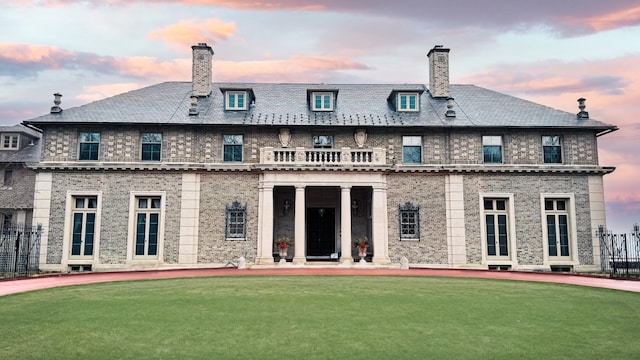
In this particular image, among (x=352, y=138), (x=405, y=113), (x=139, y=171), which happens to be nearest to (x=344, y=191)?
(x=352, y=138)

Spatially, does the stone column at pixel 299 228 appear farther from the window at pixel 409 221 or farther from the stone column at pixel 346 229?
the window at pixel 409 221

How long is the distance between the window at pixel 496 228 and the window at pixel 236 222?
42.5ft

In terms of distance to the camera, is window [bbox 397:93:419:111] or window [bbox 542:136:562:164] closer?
window [bbox 542:136:562:164]

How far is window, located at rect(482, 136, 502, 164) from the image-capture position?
25391mm

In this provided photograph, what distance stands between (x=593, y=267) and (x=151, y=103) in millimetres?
25780

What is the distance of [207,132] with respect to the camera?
25219 mm

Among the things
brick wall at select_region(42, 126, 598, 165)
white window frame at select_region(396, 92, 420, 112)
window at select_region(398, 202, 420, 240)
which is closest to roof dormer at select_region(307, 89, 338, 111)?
brick wall at select_region(42, 126, 598, 165)

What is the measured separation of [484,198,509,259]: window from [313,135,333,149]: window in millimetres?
9008

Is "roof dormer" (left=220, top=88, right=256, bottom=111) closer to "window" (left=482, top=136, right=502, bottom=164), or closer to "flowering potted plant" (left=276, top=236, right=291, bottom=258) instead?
"flowering potted plant" (left=276, top=236, right=291, bottom=258)

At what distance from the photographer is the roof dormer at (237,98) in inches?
1048

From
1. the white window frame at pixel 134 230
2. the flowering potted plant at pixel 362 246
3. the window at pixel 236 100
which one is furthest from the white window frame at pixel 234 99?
the flowering potted plant at pixel 362 246

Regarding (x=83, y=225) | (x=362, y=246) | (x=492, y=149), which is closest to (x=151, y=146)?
(x=83, y=225)

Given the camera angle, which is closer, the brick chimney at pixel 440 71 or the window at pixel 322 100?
the window at pixel 322 100

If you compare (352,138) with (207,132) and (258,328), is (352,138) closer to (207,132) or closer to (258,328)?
(207,132)
